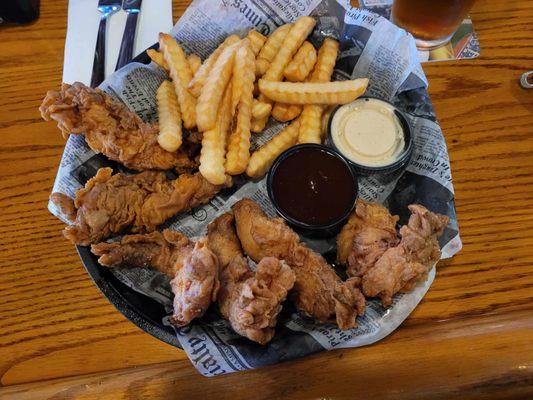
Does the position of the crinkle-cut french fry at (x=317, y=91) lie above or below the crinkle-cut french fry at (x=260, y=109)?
above

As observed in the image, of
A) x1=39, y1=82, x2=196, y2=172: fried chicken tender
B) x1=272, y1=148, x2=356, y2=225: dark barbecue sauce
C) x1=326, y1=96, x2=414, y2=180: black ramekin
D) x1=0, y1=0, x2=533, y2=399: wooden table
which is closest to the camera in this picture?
x1=0, y1=0, x2=533, y2=399: wooden table

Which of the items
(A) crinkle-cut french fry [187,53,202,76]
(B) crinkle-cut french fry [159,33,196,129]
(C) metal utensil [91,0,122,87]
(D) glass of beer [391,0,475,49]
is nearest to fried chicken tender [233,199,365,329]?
(B) crinkle-cut french fry [159,33,196,129]

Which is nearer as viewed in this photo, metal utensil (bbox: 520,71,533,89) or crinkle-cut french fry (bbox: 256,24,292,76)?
crinkle-cut french fry (bbox: 256,24,292,76)

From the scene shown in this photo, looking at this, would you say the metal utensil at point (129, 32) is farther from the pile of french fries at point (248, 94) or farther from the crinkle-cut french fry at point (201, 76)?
the crinkle-cut french fry at point (201, 76)

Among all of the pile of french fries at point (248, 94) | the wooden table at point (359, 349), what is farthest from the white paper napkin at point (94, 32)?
the pile of french fries at point (248, 94)

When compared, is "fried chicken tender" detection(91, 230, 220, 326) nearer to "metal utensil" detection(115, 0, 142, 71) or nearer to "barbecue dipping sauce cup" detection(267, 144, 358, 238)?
"barbecue dipping sauce cup" detection(267, 144, 358, 238)

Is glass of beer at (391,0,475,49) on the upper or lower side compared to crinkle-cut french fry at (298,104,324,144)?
upper
